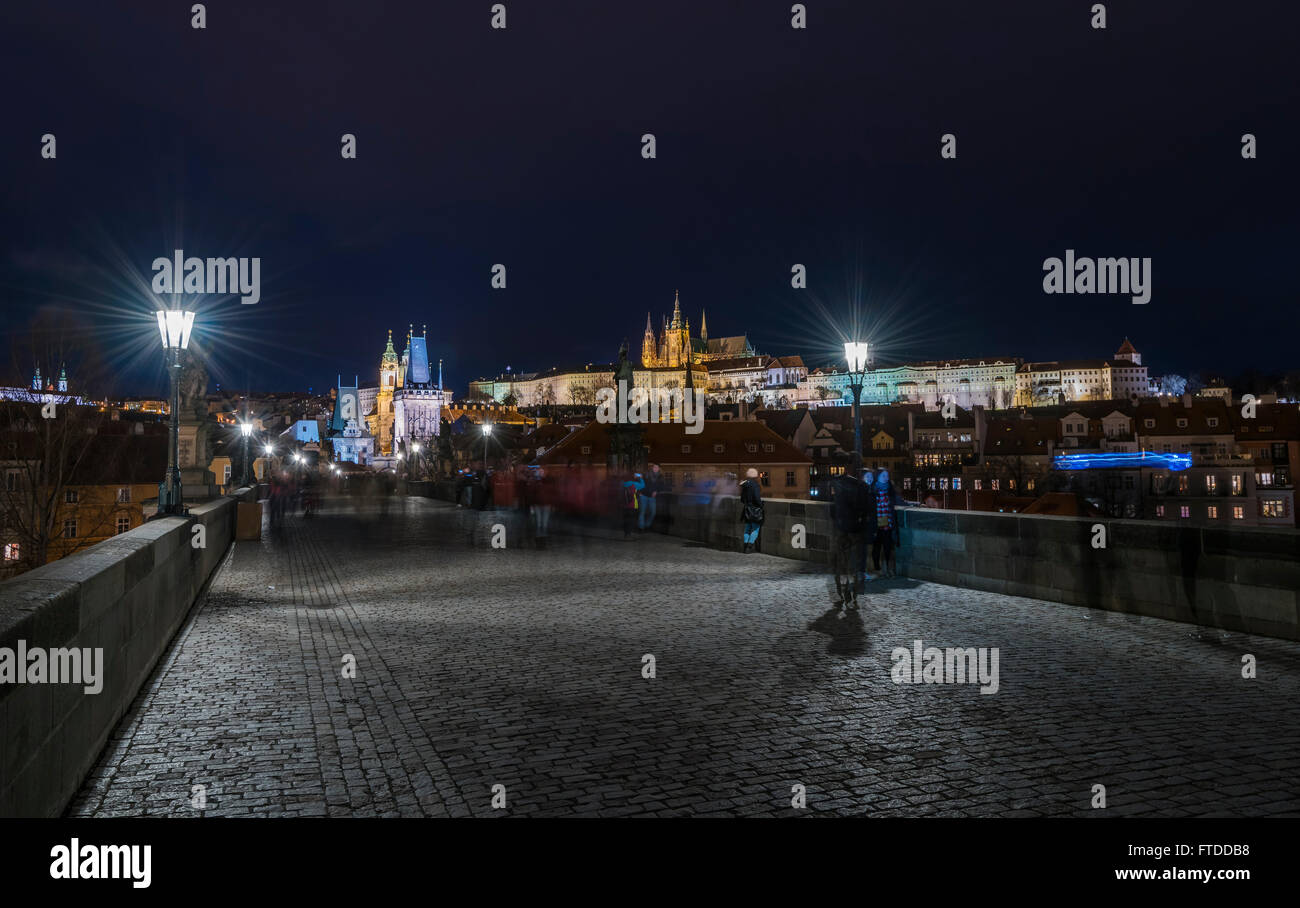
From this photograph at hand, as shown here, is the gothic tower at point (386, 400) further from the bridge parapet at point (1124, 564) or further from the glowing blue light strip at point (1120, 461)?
the bridge parapet at point (1124, 564)

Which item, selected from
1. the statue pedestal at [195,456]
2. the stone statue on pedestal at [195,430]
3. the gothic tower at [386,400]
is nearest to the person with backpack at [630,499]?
the stone statue on pedestal at [195,430]

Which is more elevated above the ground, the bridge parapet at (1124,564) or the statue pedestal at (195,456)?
the statue pedestal at (195,456)

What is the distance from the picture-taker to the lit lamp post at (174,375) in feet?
44.8

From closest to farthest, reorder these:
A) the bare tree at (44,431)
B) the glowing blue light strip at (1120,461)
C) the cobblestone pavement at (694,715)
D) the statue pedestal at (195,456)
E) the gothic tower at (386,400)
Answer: the cobblestone pavement at (694,715), the statue pedestal at (195,456), the glowing blue light strip at (1120,461), the bare tree at (44,431), the gothic tower at (386,400)

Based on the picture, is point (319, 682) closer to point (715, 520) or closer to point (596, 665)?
point (596, 665)

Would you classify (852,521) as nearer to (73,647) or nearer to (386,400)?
(73,647)

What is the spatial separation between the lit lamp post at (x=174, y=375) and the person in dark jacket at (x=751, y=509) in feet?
29.8

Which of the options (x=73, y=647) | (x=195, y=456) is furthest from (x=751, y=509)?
(x=195, y=456)

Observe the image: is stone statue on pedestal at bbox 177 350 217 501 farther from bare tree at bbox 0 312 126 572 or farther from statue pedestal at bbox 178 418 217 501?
bare tree at bbox 0 312 126 572

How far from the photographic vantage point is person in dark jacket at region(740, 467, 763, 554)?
57.2 ft

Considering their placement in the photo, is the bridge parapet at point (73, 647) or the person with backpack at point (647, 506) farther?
the person with backpack at point (647, 506)

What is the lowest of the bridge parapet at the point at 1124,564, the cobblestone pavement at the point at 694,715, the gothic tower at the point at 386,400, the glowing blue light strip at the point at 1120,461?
the cobblestone pavement at the point at 694,715
